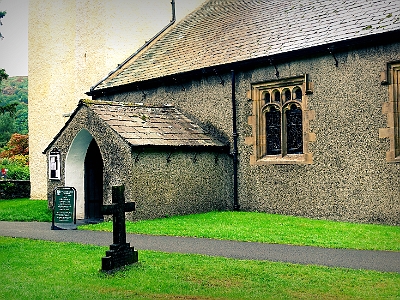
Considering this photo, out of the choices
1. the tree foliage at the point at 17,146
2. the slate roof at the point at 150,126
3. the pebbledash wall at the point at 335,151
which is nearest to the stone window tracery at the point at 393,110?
the pebbledash wall at the point at 335,151

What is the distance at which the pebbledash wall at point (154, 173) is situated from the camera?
16281 millimetres

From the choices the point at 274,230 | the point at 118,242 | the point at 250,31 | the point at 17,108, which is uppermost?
the point at 17,108

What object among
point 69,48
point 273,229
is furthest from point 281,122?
point 69,48

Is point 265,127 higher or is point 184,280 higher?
point 265,127

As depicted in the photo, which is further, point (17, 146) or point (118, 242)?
point (17, 146)

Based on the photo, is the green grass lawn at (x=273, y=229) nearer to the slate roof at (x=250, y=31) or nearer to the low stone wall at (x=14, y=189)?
the slate roof at (x=250, y=31)

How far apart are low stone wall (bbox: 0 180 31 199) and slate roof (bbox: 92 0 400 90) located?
28.2 ft

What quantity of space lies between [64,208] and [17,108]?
5442cm

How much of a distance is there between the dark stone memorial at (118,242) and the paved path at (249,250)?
63.0 inches

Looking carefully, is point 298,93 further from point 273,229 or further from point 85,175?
point 85,175

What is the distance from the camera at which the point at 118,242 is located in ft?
31.1

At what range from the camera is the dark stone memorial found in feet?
30.0

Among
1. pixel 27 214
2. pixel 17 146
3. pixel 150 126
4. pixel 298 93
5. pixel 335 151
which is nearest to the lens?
pixel 335 151

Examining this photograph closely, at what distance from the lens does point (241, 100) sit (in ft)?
59.9
